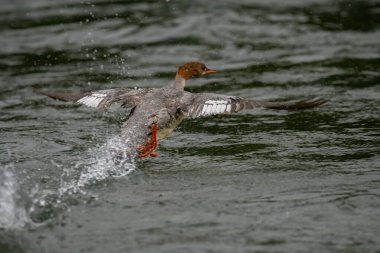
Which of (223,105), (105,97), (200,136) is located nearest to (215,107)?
(223,105)

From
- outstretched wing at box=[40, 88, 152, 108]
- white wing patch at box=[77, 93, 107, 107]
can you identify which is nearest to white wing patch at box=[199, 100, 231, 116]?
outstretched wing at box=[40, 88, 152, 108]

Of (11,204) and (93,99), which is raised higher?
(93,99)

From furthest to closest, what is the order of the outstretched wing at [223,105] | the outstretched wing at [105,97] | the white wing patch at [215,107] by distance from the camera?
the outstretched wing at [105,97], the white wing patch at [215,107], the outstretched wing at [223,105]

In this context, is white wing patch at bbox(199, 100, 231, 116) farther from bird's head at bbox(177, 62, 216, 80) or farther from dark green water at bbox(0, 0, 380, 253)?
bird's head at bbox(177, 62, 216, 80)

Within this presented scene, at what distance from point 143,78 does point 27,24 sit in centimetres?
426

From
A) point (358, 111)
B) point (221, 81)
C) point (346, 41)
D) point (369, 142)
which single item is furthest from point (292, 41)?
point (369, 142)

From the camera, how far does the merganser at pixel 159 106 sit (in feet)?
21.9

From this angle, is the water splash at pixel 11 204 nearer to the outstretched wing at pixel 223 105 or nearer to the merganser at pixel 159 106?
the merganser at pixel 159 106

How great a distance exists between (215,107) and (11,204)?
2.34 m

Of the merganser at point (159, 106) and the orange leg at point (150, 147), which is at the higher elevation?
the merganser at point (159, 106)

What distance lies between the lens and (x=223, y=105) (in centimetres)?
688

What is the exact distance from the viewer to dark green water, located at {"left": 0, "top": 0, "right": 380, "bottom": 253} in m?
5.32

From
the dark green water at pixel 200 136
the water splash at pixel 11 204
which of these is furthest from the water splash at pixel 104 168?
the water splash at pixel 11 204

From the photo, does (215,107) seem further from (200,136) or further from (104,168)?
(104,168)
